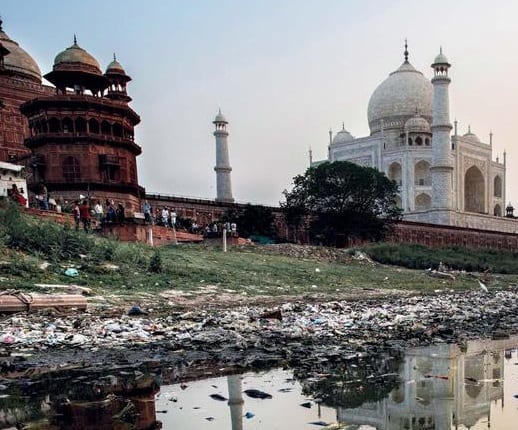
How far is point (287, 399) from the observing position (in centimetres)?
373

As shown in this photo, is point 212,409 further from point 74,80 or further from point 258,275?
point 74,80

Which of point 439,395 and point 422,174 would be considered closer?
point 439,395

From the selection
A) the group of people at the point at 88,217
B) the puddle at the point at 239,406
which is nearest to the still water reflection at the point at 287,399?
the puddle at the point at 239,406

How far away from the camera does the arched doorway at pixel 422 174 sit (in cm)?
5074

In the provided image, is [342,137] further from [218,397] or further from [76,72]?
[218,397]

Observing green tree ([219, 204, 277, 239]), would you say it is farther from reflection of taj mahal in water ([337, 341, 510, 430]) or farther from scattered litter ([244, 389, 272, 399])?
scattered litter ([244, 389, 272, 399])

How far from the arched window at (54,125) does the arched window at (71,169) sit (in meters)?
1.64

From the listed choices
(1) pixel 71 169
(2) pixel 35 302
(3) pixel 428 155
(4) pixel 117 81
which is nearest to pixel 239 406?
(2) pixel 35 302

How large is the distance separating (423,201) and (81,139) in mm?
34177

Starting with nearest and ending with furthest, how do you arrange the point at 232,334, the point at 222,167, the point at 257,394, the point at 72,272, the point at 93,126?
1. the point at 257,394
2. the point at 232,334
3. the point at 72,272
4. the point at 93,126
5. the point at 222,167

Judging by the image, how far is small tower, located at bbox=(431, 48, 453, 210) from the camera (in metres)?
45.1

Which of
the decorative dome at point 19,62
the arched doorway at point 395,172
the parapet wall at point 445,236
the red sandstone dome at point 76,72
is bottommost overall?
the parapet wall at point 445,236

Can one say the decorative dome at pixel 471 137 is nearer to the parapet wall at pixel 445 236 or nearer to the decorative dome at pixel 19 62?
the parapet wall at pixel 445 236

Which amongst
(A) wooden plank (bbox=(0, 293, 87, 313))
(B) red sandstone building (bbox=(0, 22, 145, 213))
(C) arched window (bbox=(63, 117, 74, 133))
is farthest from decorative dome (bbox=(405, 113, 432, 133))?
(A) wooden plank (bbox=(0, 293, 87, 313))
